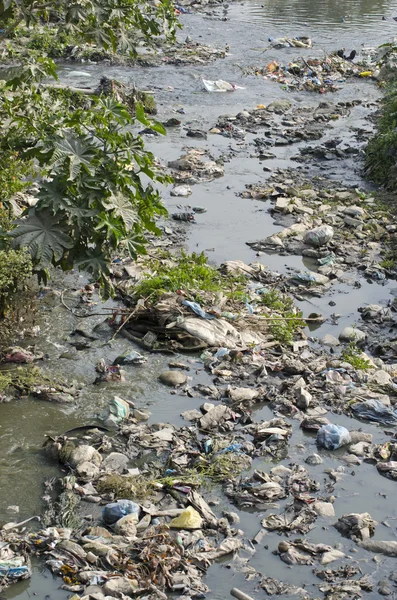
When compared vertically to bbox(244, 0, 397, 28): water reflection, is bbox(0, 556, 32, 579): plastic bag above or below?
below

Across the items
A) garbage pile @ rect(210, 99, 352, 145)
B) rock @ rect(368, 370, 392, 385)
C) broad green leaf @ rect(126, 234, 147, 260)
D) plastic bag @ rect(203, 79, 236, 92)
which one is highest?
broad green leaf @ rect(126, 234, 147, 260)

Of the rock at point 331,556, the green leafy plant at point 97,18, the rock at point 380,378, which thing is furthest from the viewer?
the rock at point 380,378

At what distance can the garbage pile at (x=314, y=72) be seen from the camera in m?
13.6

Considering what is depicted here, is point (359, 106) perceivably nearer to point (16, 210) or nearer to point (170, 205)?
point (170, 205)

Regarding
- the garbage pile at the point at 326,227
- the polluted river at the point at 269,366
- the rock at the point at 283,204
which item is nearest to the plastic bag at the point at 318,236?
the garbage pile at the point at 326,227

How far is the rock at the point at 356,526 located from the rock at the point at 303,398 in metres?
1.10

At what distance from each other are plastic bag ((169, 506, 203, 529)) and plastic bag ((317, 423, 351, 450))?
1117 mm

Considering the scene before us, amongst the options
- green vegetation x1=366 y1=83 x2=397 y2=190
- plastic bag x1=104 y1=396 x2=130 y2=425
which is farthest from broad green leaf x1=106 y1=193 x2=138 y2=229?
green vegetation x1=366 y1=83 x2=397 y2=190

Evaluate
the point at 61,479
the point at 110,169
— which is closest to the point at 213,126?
the point at 110,169

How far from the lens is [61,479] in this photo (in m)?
4.13

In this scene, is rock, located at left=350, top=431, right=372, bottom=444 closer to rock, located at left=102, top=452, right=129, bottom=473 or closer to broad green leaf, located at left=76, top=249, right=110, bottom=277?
rock, located at left=102, top=452, right=129, bottom=473

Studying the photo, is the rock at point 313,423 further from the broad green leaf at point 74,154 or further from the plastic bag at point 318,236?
the plastic bag at point 318,236

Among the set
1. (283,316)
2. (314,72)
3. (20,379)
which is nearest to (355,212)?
(283,316)

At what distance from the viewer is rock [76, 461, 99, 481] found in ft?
13.6
